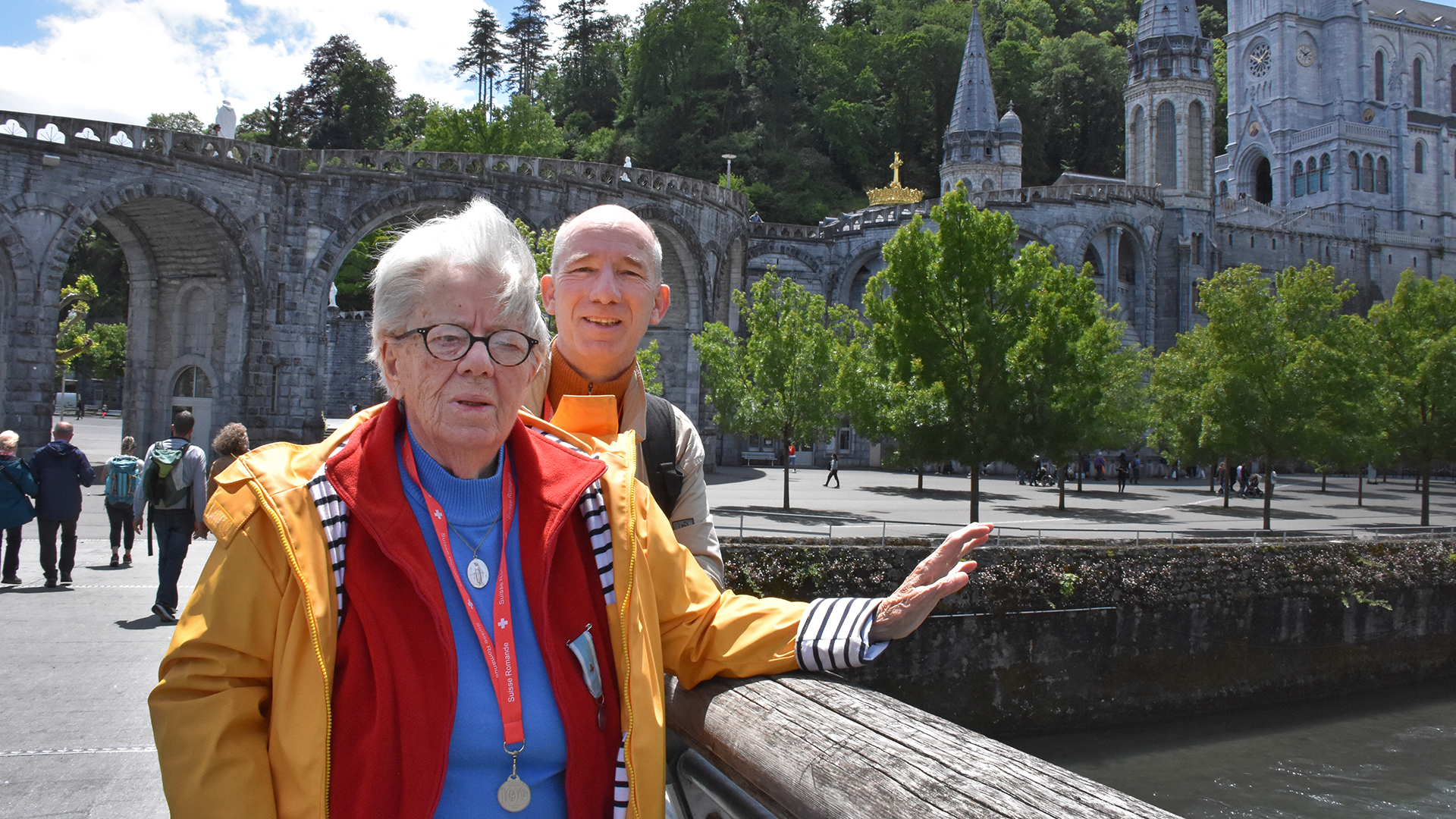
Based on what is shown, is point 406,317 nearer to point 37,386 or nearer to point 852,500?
point 37,386

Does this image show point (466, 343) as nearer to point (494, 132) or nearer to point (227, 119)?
point (227, 119)

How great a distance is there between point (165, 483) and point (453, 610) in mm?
8234

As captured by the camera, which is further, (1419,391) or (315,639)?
(1419,391)

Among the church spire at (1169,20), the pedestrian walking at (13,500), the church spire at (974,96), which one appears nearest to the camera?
the pedestrian walking at (13,500)

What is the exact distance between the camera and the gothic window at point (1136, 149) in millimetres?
53031

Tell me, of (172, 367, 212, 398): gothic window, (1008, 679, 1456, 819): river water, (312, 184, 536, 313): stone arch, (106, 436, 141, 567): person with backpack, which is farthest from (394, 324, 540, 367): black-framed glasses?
(172, 367, 212, 398): gothic window

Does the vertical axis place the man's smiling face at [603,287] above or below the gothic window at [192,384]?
below

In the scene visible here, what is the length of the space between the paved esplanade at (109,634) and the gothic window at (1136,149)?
3089cm

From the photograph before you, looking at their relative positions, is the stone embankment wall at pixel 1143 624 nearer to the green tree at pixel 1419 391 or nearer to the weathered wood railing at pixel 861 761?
the weathered wood railing at pixel 861 761

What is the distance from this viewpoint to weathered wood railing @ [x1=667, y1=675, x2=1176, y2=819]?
1663 mm

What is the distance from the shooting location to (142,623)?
26.6ft

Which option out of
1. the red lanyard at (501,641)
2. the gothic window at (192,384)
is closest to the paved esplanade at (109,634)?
the gothic window at (192,384)

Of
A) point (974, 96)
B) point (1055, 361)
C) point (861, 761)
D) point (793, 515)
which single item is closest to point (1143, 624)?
point (793, 515)

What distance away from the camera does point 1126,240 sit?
4503cm
